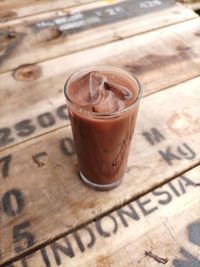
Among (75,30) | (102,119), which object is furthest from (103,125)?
(75,30)

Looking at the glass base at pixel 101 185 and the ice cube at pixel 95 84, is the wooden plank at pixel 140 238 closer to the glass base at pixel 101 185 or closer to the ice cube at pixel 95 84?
the glass base at pixel 101 185

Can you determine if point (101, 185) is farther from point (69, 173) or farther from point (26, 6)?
point (26, 6)

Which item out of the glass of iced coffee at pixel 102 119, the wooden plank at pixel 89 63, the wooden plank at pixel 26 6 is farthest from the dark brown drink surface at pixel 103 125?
the wooden plank at pixel 26 6

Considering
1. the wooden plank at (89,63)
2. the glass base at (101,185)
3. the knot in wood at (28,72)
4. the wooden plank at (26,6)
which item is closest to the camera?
the glass base at (101,185)

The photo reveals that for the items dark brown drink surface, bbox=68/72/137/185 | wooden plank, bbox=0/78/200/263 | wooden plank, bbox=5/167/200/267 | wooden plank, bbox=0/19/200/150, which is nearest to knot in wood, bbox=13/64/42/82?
wooden plank, bbox=0/19/200/150

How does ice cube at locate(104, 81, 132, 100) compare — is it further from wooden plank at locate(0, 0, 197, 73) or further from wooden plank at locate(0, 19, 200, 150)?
wooden plank at locate(0, 0, 197, 73)

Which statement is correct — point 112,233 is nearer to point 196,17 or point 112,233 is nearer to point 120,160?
point 120,160
